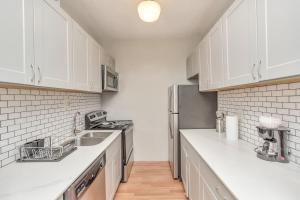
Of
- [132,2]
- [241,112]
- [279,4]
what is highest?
[132,2]

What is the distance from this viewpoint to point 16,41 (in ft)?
3.76

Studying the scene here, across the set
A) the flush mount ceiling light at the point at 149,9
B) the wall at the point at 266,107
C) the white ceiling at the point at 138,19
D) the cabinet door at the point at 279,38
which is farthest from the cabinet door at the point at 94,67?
the cabinet door at the point at 279,38

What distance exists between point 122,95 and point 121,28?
51.1 inches

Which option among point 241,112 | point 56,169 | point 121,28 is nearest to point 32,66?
point 56,169

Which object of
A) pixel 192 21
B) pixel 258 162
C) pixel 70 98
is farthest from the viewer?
pixel 192 21

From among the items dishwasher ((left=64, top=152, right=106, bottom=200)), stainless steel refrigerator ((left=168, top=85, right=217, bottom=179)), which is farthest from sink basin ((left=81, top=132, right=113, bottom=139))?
stainless steel refrigerator ((left=168, top=85, right=217, bottom=179))

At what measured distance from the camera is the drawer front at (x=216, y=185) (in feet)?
3.64

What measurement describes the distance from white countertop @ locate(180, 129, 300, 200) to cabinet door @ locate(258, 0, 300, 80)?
0.59m

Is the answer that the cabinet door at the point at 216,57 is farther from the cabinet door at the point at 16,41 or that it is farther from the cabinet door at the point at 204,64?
the cabinet door at the point at 16,41

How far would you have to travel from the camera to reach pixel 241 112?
224 centimetres

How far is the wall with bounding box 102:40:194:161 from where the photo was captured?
3982mm

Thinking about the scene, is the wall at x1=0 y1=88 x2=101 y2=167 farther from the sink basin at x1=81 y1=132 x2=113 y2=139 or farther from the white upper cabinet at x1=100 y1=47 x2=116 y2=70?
the white upper cabinet at x1=100 y1=47 x2=116 y2=70

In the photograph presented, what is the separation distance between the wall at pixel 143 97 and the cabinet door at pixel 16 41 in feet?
8.92

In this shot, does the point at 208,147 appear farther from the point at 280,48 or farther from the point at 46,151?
the point at 46,151
